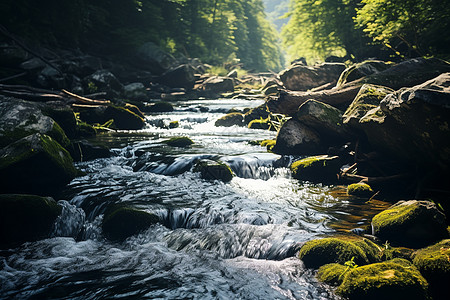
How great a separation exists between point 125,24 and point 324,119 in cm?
2847

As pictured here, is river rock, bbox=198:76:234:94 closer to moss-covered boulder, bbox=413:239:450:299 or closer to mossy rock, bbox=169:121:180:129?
mossy rock, bbox=169:121:180:129

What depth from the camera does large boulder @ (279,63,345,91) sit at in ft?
67.1

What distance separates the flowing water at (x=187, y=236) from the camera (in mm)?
3439

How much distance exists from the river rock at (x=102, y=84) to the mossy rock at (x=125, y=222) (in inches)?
581

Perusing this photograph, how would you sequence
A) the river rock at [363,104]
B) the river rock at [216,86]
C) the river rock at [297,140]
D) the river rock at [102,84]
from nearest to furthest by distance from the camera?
1. the river rock at [363,104]
2. the river rock at [297,140]
3. the river rock at [102,84]
4. the river rock at [216,86]

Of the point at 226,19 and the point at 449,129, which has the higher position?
the point at 226,19

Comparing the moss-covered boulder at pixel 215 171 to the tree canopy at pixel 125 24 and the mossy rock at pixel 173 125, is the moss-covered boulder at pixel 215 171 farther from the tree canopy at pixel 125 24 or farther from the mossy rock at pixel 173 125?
the tree canopy at pixel 125 24

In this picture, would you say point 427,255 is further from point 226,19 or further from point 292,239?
point 226,19

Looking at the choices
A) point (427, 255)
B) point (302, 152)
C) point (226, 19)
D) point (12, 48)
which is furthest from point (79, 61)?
point (226, 19)

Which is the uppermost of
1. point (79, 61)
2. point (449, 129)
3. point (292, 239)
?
point (79, 61)

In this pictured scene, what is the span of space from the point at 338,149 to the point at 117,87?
16833 mm

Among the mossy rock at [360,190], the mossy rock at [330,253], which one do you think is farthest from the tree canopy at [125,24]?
the mossy rock at [330,253]

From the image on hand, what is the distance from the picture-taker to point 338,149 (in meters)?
7.94

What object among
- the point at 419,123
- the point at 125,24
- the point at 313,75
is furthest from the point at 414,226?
the point at 125,24
